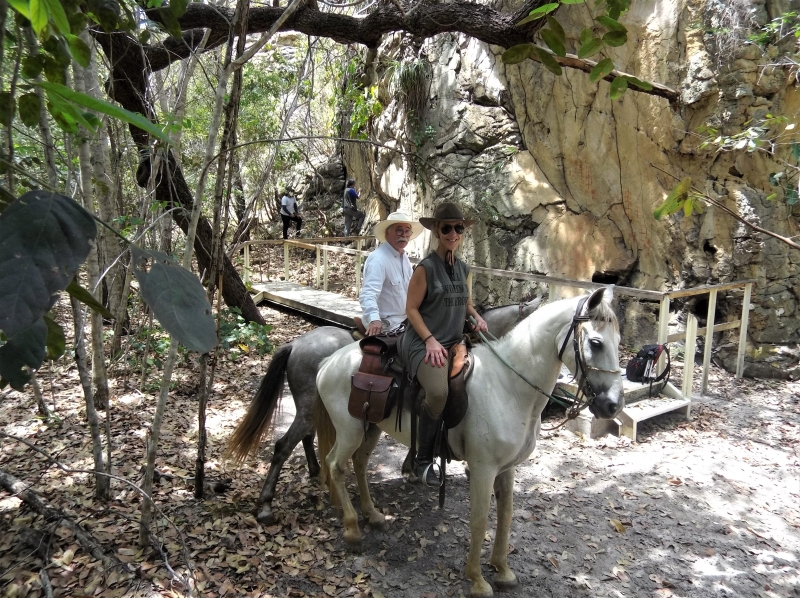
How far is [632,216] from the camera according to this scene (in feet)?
27.5

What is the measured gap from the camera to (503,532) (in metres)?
3.11

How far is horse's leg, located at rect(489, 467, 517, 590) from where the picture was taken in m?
3.09

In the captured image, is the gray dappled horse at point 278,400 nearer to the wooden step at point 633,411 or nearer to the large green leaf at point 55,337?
the wooden step at point 633,411

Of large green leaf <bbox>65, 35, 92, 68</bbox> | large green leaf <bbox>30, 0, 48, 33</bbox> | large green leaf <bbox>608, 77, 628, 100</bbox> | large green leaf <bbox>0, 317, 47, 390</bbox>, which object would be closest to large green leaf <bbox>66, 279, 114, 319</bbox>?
large green leaf <bbox>0, 317, 47, 390</bbox>

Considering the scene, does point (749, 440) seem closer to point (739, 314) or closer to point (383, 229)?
point (739, 314)

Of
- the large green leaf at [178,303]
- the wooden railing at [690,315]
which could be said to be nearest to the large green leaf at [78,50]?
the large green leaf at [178,303]

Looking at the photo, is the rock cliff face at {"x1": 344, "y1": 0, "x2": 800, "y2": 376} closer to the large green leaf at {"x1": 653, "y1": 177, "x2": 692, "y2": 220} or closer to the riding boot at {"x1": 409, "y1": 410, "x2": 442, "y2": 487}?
the riding boot at {"x1": 409, "y1": 410, "x2": 442, "y2": 487}

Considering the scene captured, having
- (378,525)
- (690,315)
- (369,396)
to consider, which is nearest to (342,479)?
(378,525)

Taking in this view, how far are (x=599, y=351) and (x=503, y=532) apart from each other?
1.33 meters

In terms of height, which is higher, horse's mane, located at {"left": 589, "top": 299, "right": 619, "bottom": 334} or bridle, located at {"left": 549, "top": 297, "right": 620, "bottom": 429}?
horse's mane, located at {"left": 589, "top": 299, "right": 619, "bottom": 334}

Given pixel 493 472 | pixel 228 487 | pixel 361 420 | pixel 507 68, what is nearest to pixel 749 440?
pixel 493 472

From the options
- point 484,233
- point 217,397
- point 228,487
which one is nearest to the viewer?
point 228,487

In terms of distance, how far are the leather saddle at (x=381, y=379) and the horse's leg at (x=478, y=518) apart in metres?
0.58

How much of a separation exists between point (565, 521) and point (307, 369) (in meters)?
2.30
